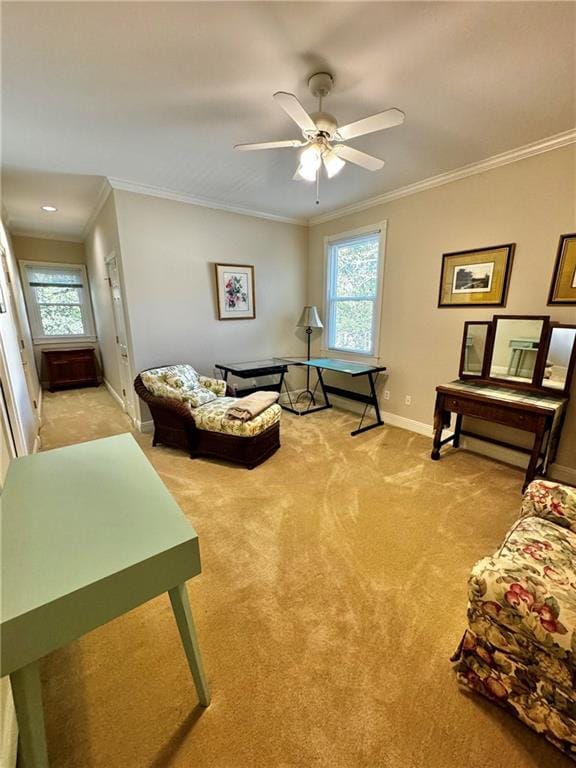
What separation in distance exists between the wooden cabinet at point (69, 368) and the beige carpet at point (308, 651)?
456cm

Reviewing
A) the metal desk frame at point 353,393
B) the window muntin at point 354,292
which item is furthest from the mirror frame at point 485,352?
the window muntin at point 354,292

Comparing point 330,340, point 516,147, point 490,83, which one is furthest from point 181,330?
point 516,147

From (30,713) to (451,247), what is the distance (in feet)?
12.5

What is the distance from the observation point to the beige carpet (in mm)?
1033

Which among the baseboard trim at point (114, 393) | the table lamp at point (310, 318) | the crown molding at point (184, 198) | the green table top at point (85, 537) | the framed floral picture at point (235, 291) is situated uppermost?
the crown molding at point (184, 198)

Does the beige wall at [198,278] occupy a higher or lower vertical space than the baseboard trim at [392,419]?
higher

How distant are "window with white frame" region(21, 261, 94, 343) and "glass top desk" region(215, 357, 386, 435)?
152 inches

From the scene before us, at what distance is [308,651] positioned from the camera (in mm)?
1325

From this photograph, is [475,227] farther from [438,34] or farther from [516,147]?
[438,34]

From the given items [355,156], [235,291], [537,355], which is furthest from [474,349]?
[235,291]

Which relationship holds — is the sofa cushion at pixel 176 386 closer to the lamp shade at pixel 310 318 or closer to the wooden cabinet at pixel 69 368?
the lamp shade at pixel 310 318

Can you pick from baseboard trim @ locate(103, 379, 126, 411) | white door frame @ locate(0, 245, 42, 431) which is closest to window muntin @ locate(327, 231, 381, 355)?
baseboard trim @ locate(103, 379, 126, 411)

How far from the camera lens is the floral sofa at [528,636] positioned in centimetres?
97

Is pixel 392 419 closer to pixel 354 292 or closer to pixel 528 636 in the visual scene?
pixel 354 292
